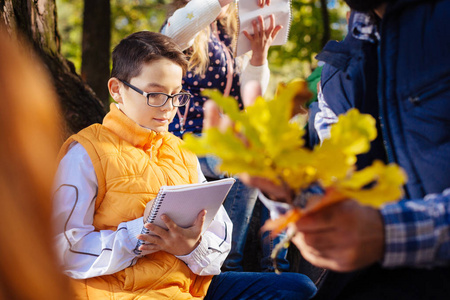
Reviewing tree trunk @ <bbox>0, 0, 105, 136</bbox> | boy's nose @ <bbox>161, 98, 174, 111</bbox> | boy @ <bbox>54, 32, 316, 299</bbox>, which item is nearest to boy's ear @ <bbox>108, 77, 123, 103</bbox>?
boy @ <bbox>54, 32, 316, 299</bbox>

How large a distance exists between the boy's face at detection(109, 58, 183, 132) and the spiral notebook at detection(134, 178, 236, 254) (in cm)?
52

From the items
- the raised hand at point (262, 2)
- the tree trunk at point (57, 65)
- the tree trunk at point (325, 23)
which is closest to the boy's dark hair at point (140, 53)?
the tree trunk at point (57, 65)

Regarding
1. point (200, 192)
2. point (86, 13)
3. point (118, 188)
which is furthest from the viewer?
point (86, 13)

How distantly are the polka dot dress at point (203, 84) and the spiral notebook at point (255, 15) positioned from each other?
0.16 metres

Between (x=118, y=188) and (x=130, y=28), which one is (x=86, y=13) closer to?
(x=118, y=188)

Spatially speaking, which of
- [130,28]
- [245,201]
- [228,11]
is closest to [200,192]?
[245,201]

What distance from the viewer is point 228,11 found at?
3.43 m

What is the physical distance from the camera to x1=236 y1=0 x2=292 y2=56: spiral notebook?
317 cm

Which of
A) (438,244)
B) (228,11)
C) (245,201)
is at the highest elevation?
(228,11)

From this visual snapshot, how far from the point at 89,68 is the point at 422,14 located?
469 centimetres

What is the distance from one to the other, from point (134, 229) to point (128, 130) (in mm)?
524

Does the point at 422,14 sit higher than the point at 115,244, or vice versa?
the point at 422,14

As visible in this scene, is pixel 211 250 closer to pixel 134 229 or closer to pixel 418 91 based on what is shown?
pixel 134 229

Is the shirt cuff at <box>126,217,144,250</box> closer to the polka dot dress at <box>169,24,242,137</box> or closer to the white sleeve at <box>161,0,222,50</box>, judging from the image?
the polka dot dress at <box>169,24,242,137</box>
